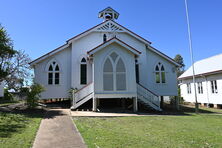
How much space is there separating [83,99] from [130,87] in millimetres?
4205

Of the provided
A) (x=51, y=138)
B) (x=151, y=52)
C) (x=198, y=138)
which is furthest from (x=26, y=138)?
(x=151, y=52)

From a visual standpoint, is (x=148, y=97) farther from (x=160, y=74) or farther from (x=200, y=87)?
(x=200, y=87)

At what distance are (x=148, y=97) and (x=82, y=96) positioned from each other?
237 inches

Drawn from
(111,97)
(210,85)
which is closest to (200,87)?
(210,85)

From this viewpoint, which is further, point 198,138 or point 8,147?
point 198,138

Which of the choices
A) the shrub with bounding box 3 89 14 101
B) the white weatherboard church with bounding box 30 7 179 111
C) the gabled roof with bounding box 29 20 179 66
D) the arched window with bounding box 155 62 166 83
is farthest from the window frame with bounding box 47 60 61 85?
the shrub with bounding box 3 89 14 101

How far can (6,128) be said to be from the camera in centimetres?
741

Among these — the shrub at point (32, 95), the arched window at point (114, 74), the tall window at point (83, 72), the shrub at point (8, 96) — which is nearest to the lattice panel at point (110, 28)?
the tall window at point (83, 72)

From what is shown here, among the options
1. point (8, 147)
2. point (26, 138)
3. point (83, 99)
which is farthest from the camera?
point (83, 99)

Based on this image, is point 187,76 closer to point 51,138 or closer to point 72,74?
point 72,74

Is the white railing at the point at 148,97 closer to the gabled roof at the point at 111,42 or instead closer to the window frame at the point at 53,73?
the gabled roof at the point at 111,42

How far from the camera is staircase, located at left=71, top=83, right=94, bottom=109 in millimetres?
13780

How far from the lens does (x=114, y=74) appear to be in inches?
554

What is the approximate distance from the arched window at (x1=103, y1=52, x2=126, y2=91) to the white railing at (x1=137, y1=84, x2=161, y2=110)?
1.81m
